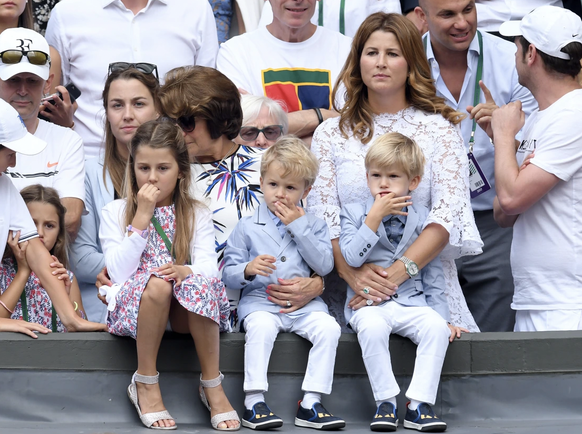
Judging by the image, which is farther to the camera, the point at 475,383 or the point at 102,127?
the point at 102,127

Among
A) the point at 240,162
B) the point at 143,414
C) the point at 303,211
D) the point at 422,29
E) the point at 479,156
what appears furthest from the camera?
the point at 422,29

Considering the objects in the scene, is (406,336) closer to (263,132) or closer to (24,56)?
(263,132)

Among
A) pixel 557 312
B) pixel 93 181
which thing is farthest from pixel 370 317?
pixel 93 181

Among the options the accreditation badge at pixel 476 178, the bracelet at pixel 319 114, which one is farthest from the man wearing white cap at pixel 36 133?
the accreditation badge at pixel 476 178

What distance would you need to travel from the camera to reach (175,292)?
419cm

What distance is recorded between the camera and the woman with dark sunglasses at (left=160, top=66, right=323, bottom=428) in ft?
15.9

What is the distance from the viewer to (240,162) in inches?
196

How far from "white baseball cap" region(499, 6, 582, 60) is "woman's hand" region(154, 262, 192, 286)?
7.06ft

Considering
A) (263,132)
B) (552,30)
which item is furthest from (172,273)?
(552,30)

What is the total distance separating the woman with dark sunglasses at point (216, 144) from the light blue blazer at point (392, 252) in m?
0.49

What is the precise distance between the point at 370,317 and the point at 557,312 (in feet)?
3.41

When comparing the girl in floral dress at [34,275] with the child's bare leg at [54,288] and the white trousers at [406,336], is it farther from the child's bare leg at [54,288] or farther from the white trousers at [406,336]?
the white trousers at [406,336]

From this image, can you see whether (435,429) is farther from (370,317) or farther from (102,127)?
(102,127)

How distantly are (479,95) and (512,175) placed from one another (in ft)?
3.79
